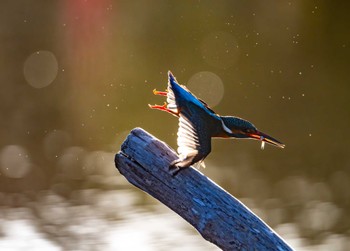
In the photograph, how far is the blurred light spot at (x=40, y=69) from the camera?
11906mm

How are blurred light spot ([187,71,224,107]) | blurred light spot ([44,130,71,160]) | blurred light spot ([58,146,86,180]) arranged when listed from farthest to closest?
blurred light spot ([187,71,224,107])
blurred light spot ([44,130,71,160])
blurred light spot ([58,146,86,180])

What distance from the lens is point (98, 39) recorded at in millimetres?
14633

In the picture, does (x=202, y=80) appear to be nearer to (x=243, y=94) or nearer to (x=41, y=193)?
(x=243, y=94)

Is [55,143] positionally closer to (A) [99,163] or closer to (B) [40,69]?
(A) [99,163]

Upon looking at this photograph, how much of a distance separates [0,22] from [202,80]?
4.25 metres

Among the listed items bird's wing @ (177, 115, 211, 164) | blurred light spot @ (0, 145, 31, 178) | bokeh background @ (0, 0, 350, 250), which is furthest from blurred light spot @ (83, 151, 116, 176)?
bird's wing @ (177, 115, 211, 164)

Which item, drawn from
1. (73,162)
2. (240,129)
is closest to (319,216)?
(73,162)

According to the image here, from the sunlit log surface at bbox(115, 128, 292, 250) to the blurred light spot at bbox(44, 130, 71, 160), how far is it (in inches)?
224

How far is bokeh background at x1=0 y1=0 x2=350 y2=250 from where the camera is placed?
697 centimetres

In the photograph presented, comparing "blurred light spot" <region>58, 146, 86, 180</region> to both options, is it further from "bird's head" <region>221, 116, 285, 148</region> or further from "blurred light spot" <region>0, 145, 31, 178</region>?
"bird's head" <region>221, 116, 285, 148</region>

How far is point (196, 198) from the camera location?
9.89 ft

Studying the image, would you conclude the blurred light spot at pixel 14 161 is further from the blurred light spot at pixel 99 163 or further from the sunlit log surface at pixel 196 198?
the sunlit log surface at pixel 196 198

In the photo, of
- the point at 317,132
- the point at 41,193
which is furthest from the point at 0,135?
the point at 317,132

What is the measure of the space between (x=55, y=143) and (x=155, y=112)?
61.1 inches
